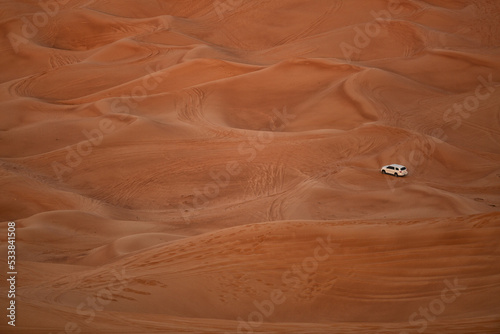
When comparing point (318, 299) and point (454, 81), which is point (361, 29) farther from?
point (318, 299)

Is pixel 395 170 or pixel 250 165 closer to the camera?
pixel 395 170

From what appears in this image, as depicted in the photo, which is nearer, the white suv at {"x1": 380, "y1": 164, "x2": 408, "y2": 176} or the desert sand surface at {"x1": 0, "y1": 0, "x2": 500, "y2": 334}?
the desert sand surface at {"x1": 0, "y1": 0, "x2": 500, "y2": 334}

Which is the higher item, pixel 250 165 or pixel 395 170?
pixel 395 170

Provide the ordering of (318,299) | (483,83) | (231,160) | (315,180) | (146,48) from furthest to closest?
(146,48) < (483,83) < (231,160) < (315,180) < (318,299)

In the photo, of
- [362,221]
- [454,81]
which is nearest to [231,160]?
[362,221]

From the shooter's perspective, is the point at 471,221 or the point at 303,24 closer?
the point at 471,221
